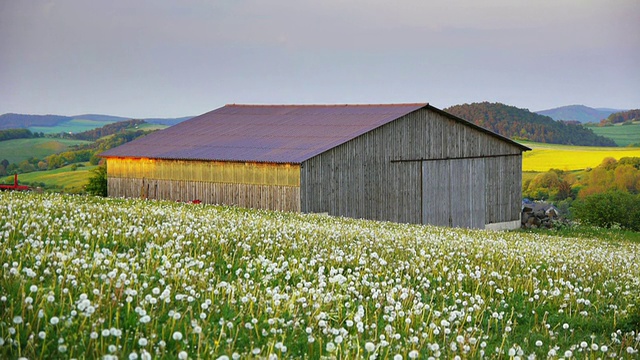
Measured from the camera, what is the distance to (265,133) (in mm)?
43250

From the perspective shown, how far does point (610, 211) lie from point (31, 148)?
7586cm

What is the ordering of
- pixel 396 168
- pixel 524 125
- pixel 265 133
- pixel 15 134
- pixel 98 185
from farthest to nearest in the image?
pixel 524 125 < pixel 15 134 < pixel 98 185 < pixel 265 133 < pixel 396 168

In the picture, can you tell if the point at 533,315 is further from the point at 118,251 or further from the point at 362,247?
the point at 118,251

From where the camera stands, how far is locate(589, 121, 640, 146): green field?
132 meters

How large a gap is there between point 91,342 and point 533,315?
6.96m

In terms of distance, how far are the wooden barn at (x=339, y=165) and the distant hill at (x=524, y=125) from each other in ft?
225

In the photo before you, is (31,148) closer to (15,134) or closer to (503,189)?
(15,134)

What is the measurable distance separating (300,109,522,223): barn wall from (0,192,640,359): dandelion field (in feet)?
63.9

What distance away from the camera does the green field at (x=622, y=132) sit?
132m

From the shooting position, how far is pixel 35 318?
316 inches

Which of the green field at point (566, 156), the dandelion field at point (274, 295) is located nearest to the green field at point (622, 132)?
the green field at point (566, 156)

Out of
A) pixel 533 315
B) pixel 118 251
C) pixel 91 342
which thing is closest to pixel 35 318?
pixel 91 342

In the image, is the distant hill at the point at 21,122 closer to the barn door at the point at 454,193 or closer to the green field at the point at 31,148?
the green field at the point at 31,148

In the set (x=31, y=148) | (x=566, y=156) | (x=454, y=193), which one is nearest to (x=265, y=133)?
(x=454, y=193)
